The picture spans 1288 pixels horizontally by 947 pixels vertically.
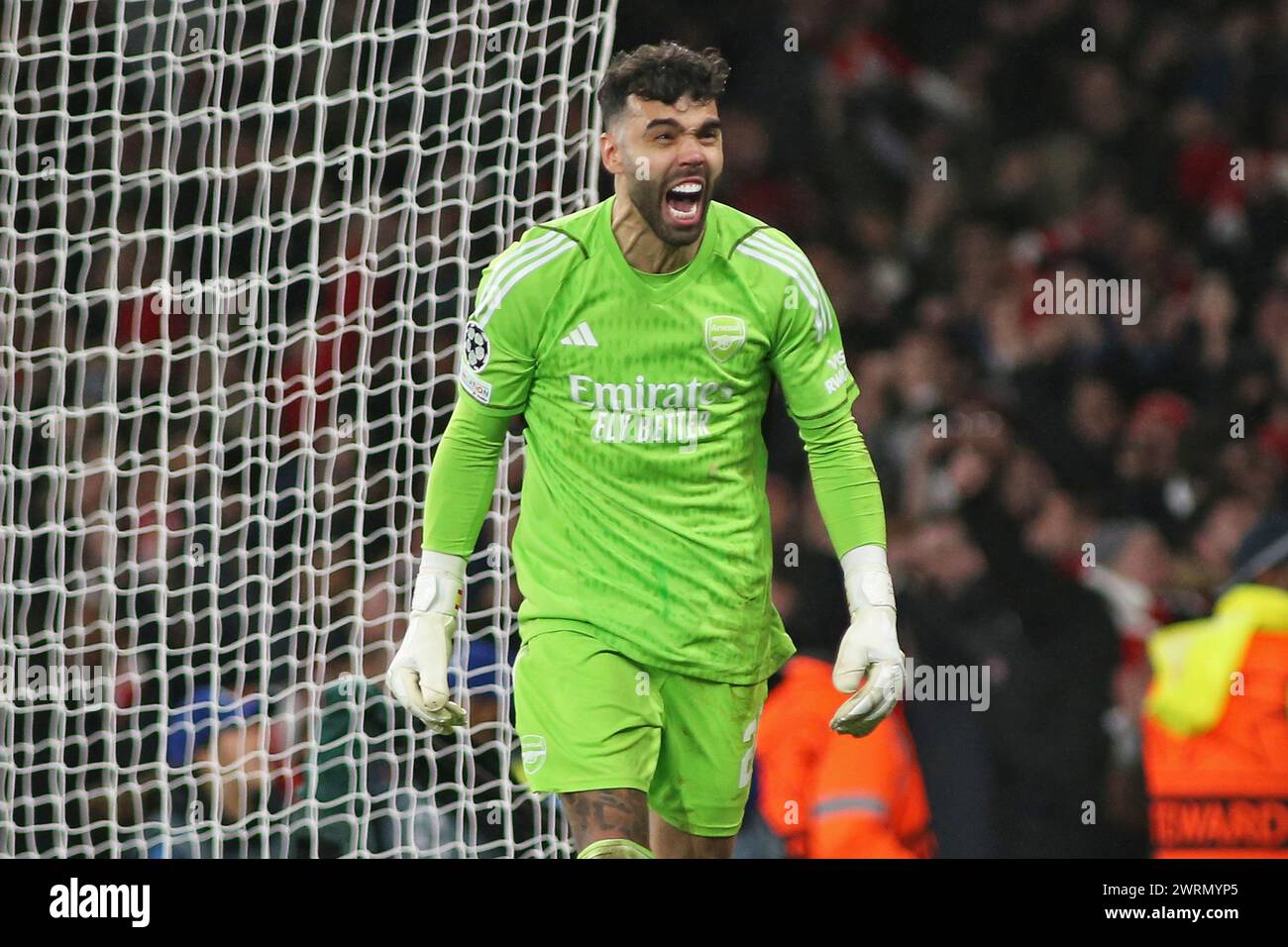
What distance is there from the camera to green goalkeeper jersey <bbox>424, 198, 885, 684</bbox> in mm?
3328

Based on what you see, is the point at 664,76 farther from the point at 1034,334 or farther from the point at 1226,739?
the point at 1034,334

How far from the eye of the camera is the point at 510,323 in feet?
11.0

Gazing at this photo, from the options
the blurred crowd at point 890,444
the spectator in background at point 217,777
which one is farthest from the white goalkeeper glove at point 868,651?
the spectator in background at point 217,777

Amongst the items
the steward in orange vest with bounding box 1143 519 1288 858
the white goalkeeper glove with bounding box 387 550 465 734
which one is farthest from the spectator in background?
the steward in orange vest with bounding box 1143 519 1288 858

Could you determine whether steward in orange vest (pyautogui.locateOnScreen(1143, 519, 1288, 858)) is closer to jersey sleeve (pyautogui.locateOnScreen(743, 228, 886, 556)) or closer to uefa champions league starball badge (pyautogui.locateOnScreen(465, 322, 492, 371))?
jersey sleeve (pyautogui.locateOnScreen(743, 228, 886, 556))

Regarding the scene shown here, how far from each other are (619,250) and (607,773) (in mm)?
922

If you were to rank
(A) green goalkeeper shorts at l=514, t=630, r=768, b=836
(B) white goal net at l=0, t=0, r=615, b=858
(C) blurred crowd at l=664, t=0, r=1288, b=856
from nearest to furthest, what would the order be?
1. (A) green goalkeeper shorts at l=514, t=630, r=768, b=836
2. (B) white goal net at l=0, t=0, r=615, b=858
3. (C) blurred crowd at l=664, t=0, r=1288, b=856

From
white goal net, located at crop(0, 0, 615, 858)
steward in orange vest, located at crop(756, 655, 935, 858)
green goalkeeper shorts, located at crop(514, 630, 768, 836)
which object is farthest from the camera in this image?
white goal net, located at crop(0, 0, 615, 858)

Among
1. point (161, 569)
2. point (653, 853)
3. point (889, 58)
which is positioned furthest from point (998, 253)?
point (653, 853)

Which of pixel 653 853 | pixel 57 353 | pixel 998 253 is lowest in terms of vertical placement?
pixel 653 853

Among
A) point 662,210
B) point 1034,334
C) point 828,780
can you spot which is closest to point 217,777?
point 828,780

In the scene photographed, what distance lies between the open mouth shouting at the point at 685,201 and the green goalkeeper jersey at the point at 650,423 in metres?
0.12

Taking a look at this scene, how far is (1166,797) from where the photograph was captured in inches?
188

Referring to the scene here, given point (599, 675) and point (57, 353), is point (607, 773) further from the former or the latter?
point (57, 353)
